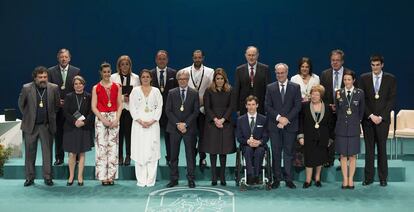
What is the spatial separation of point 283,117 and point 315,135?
0.45 m

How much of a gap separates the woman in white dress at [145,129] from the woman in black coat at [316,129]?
1792 millimetres

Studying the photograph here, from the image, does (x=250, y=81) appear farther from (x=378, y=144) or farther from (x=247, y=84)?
(x=378, y=144)

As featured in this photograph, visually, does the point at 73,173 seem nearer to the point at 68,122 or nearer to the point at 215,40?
the point at 68,122

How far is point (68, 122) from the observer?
8086mm

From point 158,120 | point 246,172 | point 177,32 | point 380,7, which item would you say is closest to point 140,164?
point 158,120

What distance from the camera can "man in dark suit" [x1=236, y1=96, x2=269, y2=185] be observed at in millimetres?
7785

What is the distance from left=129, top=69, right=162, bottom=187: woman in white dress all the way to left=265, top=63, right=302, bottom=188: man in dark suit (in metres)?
1.38

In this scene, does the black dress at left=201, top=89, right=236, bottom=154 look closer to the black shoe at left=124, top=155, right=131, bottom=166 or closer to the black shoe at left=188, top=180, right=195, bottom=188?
the black shoe at left=188, top=180, right=195, bottom=188

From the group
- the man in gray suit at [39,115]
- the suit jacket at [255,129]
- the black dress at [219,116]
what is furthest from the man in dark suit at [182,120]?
the man in gray suit at [39,115]

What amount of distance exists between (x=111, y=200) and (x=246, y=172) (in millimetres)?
1616

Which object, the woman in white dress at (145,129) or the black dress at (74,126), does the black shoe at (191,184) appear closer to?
the woman in white dress at (145,129)

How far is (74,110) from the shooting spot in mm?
8039

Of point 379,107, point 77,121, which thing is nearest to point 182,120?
point 77,121

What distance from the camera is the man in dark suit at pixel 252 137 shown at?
779cm
